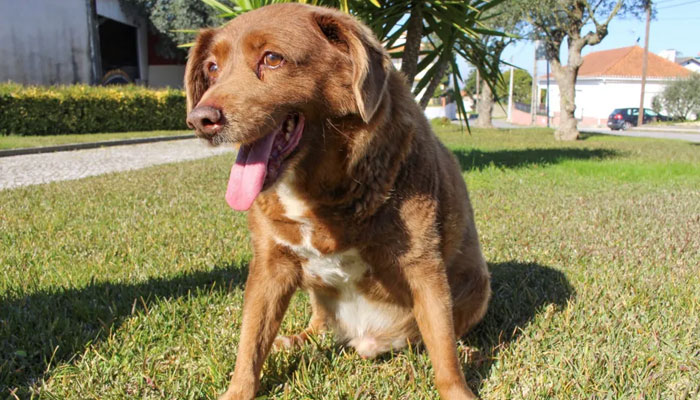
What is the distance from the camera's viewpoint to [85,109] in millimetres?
18188

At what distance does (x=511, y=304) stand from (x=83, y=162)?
1012 cm

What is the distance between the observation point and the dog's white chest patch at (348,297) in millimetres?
2121

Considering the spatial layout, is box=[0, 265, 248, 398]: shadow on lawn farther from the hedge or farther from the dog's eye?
the hedge

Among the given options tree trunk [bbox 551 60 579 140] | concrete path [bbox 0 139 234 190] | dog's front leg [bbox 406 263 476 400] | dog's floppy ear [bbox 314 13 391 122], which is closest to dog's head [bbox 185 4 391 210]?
dog's floppy ear [bbox 314 13 391 122]

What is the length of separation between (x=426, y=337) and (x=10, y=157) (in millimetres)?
12123

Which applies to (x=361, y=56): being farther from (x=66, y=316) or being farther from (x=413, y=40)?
(x=413, y=40)

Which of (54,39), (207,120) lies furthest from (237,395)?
(54,39)

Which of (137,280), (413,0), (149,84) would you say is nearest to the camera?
(137,280)

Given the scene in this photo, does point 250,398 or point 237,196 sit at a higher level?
point 237,196

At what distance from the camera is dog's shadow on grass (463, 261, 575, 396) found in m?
2.65

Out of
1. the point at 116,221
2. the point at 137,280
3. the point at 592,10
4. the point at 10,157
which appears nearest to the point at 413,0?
the point at 116,221

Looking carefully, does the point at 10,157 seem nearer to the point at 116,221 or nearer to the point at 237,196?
the point at 116,221

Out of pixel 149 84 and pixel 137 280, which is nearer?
pixel 137 280

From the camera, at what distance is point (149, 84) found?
30875 millimetres
